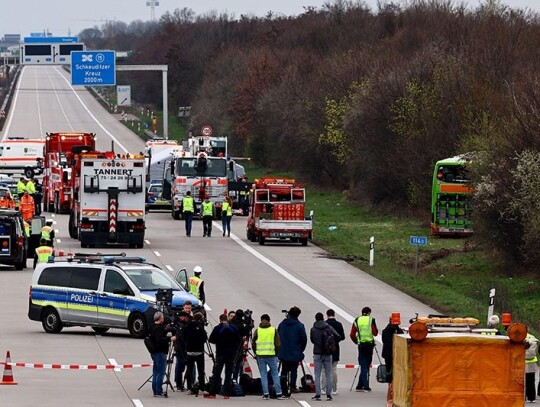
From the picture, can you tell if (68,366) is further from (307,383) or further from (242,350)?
(307,383)

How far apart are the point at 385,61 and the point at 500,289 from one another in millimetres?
39656

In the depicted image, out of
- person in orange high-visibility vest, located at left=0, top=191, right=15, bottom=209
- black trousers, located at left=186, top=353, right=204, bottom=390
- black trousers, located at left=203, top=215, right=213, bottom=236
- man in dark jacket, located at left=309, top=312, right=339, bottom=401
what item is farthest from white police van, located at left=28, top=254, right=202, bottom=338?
black trousers, located at left=203, top=215, right=213, bottom=236

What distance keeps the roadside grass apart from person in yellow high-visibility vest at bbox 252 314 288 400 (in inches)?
399

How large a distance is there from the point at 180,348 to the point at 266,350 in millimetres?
1496

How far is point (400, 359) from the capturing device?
62.2ft

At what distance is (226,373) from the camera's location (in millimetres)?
26062

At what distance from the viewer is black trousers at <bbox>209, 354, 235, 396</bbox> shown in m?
25.9

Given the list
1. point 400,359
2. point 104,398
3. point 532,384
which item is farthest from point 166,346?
point 400,359

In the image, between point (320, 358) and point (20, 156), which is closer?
point (320, 358)

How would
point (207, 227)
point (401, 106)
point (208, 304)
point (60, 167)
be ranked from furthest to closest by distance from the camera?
point (401, 106) → point (60, 167) → point (207, 227) → point (208, 304)

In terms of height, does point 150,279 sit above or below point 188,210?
below

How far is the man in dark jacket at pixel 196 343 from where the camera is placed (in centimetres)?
2591

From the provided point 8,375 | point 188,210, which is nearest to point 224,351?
point 8,375

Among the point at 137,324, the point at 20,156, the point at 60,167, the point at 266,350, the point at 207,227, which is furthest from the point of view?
the point at 20,156
